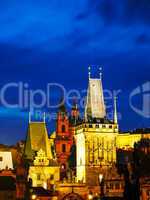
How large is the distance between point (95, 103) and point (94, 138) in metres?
6.96

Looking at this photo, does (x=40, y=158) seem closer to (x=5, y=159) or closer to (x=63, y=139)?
(x=5, y=159)

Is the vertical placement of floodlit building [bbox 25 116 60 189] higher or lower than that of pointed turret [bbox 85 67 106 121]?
lower

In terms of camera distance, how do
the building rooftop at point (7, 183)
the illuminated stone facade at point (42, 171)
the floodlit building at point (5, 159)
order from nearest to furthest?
the building rooftop at point (7, 183) → the illuminated stone facade at point (42, 171) → the floodlit building at point (5, 159)

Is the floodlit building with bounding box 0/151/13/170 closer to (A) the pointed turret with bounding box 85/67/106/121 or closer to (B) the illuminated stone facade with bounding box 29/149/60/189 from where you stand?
(B) the illuminated stone facade with bounding box 29/149/60/189

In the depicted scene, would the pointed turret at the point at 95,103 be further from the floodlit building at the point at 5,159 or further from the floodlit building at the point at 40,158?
the floodlit building at the point at 5,159

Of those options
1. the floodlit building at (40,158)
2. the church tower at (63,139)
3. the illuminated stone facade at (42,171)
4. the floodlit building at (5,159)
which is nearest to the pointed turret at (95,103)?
the floodlit building at (40,158)

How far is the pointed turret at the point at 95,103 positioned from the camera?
118812mm

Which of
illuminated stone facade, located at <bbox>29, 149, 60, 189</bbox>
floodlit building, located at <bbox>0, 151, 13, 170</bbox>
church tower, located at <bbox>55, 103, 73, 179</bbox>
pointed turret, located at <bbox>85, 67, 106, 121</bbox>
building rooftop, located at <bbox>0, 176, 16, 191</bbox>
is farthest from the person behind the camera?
church tower, located at <bbox>55, 103, 73, 179</bbox>

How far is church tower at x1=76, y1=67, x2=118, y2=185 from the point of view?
11412cm

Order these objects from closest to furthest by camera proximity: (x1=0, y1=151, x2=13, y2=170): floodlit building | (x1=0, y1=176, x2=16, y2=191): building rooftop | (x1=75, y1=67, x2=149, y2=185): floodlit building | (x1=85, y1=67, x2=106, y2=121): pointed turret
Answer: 1. (x1=0, y1=176, x2=16, y2=191): building rooftop
2. (x1=75, y1=67, x2=149, y2=185): floodlit building
3. (x1=0, y1=151, x2=13, y2=170): floodlit building
4. (x1=85, y1=67, x2=106, y2=121): pointed turret

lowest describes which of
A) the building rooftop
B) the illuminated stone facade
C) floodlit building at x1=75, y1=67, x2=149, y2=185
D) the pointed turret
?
the building rooftop

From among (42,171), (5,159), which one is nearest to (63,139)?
(5,159)

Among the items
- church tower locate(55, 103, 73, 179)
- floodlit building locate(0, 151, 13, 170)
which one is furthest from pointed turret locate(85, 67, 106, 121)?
floodlit building locate(0, 151, 13, 170)

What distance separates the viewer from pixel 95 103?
11906cm
